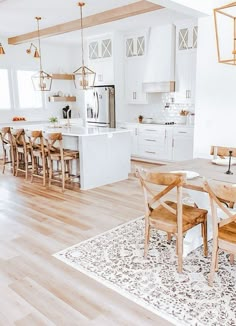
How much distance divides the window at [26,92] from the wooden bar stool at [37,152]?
9.44ft

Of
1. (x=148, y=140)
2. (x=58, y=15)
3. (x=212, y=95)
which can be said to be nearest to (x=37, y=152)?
(x=58, y=15)

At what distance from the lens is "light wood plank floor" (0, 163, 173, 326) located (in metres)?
Result: 2.14

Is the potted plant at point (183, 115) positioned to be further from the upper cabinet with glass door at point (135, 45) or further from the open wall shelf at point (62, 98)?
the open wall shelf at point (62, 98)

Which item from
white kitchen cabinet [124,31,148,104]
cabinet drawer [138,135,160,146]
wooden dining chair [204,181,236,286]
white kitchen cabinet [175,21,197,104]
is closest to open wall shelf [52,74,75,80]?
white kitchen cabinet [124,31,148,104]

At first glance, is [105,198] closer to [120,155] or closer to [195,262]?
[120,155]

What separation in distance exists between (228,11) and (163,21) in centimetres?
248

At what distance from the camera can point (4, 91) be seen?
810 centimetres

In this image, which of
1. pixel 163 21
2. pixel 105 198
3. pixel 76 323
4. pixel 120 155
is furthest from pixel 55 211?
pixel 163 21

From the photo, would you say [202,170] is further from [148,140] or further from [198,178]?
[148,140]

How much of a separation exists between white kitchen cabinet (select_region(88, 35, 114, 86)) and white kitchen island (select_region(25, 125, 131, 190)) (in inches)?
103

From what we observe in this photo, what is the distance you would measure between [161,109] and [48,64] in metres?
3.67

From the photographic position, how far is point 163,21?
20.7 ft

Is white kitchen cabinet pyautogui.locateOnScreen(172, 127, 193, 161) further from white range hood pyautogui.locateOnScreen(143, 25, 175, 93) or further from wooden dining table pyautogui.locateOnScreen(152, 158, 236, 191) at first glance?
wooden dining table pyautogui.locateOnScreen(152, 158, 236, 191)

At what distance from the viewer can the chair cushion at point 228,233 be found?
7.35 ft
